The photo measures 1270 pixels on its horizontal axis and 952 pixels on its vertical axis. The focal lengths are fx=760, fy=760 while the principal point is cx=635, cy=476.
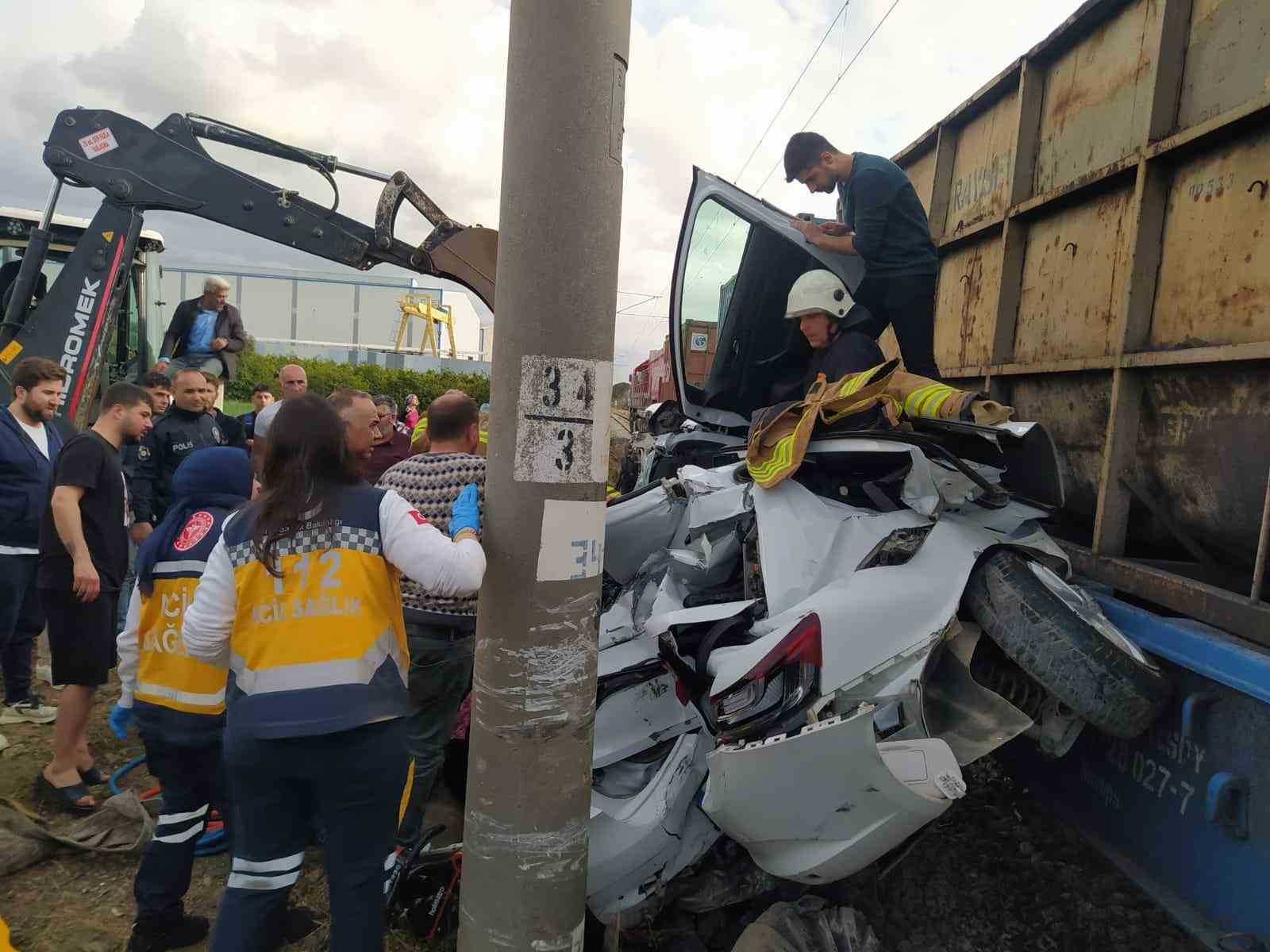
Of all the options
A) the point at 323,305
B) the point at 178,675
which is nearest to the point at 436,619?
the point at 178,675

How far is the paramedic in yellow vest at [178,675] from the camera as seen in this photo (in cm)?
255

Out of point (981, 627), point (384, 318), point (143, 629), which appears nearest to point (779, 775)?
point (981, 627)

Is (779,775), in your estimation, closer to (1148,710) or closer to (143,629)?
(1148,710)

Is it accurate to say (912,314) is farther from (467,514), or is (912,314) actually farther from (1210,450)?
(467,514)

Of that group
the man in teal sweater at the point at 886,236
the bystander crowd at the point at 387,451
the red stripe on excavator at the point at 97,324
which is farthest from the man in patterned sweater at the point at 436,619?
the red stripe on excavator at the point at 97,324

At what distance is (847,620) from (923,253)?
2510mm

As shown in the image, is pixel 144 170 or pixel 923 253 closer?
pixel 923 253

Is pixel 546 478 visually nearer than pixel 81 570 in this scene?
Yes

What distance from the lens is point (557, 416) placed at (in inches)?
69.4

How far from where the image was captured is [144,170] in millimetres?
5348

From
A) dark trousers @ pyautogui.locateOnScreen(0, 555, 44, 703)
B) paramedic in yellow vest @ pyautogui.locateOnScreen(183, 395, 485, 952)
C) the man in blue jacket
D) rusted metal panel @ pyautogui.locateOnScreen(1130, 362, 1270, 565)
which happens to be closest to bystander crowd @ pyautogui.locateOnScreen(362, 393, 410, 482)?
the man in blue jacket

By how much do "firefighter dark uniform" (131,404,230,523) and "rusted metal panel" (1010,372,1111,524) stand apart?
475 centimetres

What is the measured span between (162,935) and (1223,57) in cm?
448

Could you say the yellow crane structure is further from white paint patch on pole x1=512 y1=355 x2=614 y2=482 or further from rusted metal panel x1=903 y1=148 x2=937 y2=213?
white paint patch on pole x1=512 y1=355 x2=614 y2=482
